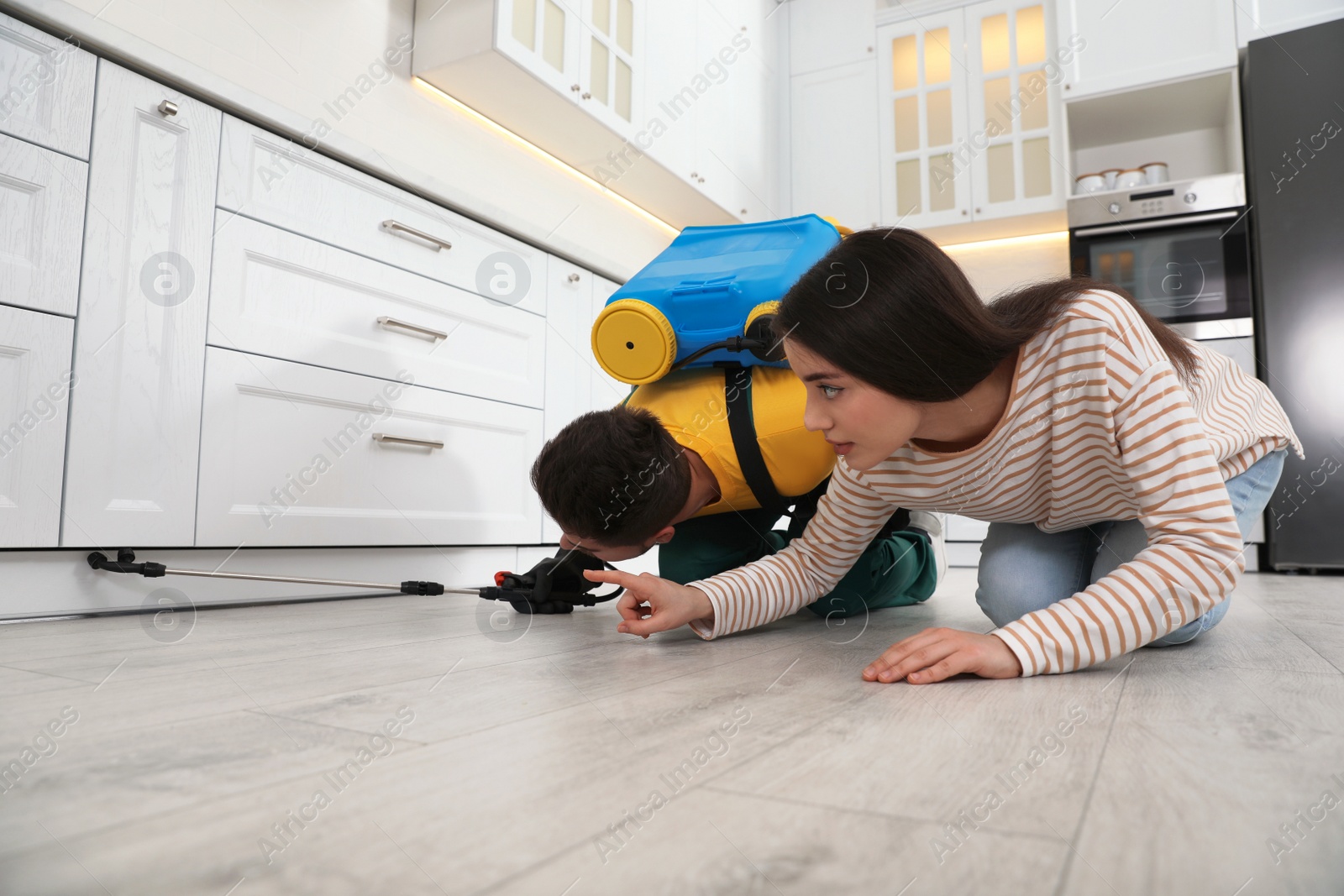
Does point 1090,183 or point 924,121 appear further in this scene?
point 924,121

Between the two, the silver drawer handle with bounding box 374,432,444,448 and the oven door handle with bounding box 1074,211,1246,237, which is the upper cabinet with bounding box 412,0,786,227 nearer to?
the silver drawer handle with bounding box 374,432,444,448

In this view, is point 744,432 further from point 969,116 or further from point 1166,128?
point 1166,128

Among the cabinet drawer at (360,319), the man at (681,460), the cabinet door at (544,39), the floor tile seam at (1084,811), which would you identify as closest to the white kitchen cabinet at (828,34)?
the cabinet door at (544,39)

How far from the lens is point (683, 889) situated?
33 cm

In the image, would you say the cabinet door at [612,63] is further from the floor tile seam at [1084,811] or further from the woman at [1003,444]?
the floor tile seam at [1084,811]

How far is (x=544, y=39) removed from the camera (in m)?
2.06

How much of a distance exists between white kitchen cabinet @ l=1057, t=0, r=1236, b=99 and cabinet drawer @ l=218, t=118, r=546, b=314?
2.09 meters

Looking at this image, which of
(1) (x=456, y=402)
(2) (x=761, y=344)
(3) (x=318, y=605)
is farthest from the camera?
(1) (x=456, y=402)

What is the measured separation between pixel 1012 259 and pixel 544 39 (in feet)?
6.73

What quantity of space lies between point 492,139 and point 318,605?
138 centimetres

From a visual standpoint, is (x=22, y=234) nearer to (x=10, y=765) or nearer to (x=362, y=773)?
(x=10, y=765)

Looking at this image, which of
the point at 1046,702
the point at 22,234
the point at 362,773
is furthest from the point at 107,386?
the point at 1046,702

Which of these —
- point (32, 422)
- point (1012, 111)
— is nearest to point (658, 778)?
point (32, 422)

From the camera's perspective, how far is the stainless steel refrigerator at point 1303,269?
235 centimetres
